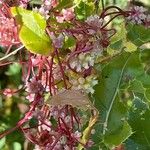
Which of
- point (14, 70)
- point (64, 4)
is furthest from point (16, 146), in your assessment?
point (64, 4)

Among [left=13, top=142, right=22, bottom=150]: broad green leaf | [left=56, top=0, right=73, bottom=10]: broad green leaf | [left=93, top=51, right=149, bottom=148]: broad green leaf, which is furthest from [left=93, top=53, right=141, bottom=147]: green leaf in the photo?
[left=13, top=142, right=22, bottom=150]: broad green leaf

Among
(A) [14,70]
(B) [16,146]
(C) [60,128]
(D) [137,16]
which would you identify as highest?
(D) [137,16]

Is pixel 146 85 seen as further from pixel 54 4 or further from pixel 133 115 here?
pixel 54 4

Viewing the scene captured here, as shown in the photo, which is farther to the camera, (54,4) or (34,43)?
(54,4)

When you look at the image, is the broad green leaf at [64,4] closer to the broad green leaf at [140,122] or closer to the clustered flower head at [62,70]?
the clustered flower head at [62,70]

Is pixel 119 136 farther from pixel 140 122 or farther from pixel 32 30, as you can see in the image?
pixel 32 30

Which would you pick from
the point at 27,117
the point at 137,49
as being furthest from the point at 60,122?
the point at 137,49

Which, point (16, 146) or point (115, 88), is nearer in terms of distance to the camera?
point (115, 88)

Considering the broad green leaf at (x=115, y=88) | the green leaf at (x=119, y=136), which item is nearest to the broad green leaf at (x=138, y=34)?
the broad green leaf at (x=115, y=88)
